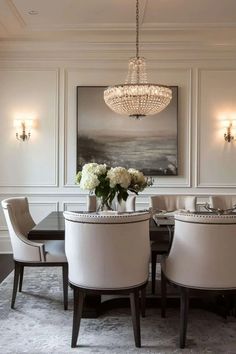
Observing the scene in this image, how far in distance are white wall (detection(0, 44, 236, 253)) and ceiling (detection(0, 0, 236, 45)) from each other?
29cm

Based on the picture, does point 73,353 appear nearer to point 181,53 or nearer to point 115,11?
point 115,11

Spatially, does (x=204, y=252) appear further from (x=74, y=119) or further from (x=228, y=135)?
(x=74, y=119)

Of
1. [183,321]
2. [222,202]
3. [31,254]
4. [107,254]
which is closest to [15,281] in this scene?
[31,254]

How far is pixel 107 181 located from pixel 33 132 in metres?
2.88

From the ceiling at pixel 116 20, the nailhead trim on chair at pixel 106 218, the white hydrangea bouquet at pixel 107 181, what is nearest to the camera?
the nailhead trim on chair at pixel 106 218

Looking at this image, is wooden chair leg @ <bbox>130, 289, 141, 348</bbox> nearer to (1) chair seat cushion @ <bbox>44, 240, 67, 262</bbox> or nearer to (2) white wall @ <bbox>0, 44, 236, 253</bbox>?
(1) chair seat cushion @ <bbox>44, 240, 67, 262</bbox>

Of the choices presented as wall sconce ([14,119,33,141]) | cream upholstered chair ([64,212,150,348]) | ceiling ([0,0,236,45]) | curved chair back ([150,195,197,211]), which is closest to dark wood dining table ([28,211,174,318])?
cream upholstered chair ([64,212,150,348])

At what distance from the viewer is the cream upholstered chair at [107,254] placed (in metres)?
2.61

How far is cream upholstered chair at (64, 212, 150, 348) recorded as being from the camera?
8.57 ft

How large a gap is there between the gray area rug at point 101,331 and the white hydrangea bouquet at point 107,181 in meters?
1.00

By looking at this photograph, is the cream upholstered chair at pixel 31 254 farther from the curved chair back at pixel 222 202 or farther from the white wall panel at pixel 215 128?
the white wall panel at pixel 215 128

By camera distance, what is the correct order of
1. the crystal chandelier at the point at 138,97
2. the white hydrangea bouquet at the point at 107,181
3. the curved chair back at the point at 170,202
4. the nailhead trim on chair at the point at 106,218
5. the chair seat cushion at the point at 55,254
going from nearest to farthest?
1. the nailhead trim on chair at the point at 106,218
2. the white hydrangea bouquet at the point at 107,181
3. the chair seat cushion at the point at 55,254
4. the crystal chandelier at the point at 138,97
5. the curved chair back at the point at 170,202

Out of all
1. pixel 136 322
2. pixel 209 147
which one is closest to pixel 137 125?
pixel 209 147

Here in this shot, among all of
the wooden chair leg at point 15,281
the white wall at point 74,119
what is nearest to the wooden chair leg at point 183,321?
the wooden chair leg at point 15,281
